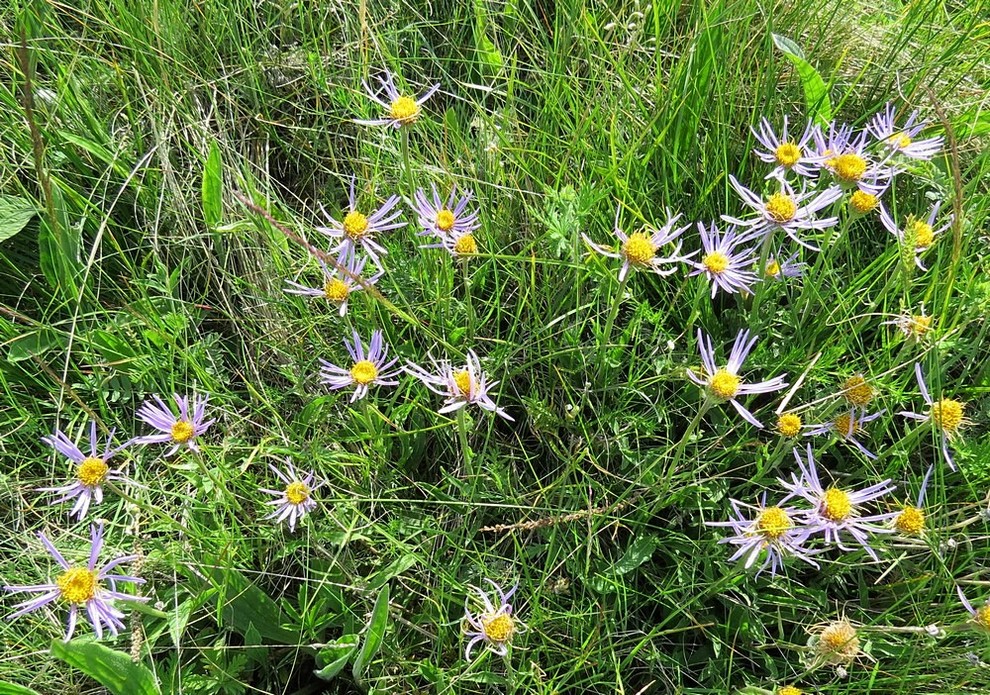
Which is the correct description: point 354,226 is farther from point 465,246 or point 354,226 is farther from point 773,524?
point 773,524

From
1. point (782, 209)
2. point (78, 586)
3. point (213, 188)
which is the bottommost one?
point (78, 586)

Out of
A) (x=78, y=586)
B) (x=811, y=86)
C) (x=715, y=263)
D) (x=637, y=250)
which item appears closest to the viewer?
(x=78, y=586)

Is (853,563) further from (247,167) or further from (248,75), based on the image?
(248,75)

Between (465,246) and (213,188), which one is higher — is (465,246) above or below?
above

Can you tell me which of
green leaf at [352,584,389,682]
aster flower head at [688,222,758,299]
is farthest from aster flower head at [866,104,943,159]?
green leaf at [352,584,389,682]

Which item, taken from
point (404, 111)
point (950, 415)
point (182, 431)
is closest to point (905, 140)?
point (950, 415)
